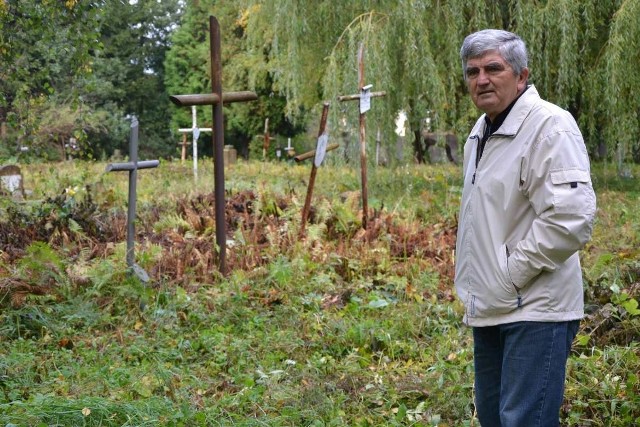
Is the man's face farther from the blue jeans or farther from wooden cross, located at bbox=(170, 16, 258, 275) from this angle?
wooden cross, located at bbox=(170, 16, 258, 275)

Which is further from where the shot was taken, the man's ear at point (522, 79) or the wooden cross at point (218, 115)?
the wooden cross at point (218, 115)

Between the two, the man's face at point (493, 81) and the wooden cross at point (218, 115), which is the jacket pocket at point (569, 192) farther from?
the wooden cross at point (218, 115)

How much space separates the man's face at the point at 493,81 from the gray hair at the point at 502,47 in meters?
0.02

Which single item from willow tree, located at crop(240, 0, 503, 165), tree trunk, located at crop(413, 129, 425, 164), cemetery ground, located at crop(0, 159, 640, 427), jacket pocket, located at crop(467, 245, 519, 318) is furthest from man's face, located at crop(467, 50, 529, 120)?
tree trunk, located at crop(413, 129, 425, 164)

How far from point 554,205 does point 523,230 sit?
0.64ft

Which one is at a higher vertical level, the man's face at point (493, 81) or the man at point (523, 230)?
the man's face at point (493, 81)

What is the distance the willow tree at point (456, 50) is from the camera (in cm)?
1285

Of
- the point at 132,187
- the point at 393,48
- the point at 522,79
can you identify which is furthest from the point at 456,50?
the point at 522,79

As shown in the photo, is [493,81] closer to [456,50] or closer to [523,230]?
[523,230]

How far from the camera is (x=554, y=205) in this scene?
10.00ft

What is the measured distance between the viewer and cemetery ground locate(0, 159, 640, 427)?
491 centimetres

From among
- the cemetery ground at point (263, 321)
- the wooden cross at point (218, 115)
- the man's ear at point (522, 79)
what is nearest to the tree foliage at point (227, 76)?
the cemetery ground at point (263, 321)

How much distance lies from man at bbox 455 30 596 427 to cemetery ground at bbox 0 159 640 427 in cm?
163

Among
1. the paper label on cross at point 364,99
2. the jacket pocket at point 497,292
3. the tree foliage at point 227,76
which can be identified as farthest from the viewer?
the tree foliage at point 227,76
